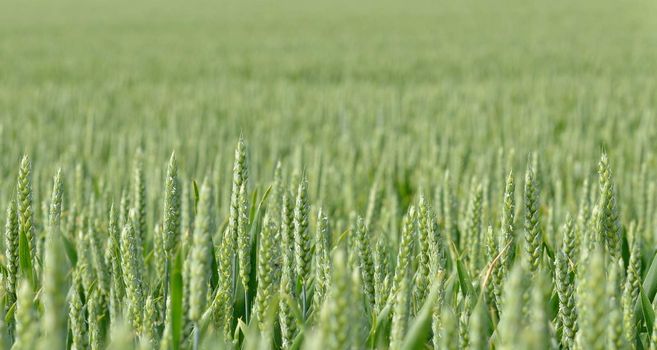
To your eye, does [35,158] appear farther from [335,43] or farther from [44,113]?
[335,43]

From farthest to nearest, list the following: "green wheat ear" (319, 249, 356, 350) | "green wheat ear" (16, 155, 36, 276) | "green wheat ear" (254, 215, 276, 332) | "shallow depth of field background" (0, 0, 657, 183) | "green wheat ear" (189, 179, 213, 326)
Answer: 1. "shallow depth of field background" (0, 0, 657, 183)
2. "green wheat ear" (16, 155, 36, 276)
3. "green wheat ear" (254, 215, 276, 332)
4. "green wheat ear" (189, 179, 213, 326)
5. "green wheat ear" (319, 249, 356, 350)

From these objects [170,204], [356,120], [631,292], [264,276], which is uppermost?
[356,120]

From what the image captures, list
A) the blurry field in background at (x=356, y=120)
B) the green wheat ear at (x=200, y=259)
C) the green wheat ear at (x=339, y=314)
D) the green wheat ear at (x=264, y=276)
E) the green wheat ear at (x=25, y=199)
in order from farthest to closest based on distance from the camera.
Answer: the blurry field in background at (x=356, y=120) < the green wheat ear at (x=25, y=199) < the green wheat ear at (x=264, y=276) < the green wheat ear at (x=200, y=259) < the green wheat ear at (x=339, y=314)

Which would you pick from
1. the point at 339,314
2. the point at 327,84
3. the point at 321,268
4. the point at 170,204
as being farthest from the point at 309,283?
the point at 327,84

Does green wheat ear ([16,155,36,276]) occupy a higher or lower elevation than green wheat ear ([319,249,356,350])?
higher

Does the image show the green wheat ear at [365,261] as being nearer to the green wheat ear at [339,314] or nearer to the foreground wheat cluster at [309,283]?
the foreground wheat cluster at [309,283]

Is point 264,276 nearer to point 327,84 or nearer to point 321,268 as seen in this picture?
point 321,268

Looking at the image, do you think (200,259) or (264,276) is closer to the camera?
(200,259)

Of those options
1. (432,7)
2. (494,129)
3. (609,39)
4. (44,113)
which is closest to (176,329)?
(494,129)

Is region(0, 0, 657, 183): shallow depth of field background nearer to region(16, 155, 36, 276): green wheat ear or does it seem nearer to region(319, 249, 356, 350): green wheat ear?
region(16, 155, 36, 276): green wheat ear

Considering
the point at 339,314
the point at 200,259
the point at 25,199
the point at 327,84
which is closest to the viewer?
the point at 339,314

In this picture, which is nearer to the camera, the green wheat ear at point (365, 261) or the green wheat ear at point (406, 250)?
the green wheat ear at point (406, 250)

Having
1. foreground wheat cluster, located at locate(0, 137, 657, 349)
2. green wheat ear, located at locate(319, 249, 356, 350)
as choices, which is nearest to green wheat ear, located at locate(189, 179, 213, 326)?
foreground wheat cluster, located at locate(0, 137, 657, 349)

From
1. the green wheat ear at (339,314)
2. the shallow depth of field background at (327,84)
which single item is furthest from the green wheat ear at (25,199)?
the green wheat ear at (339,314)
